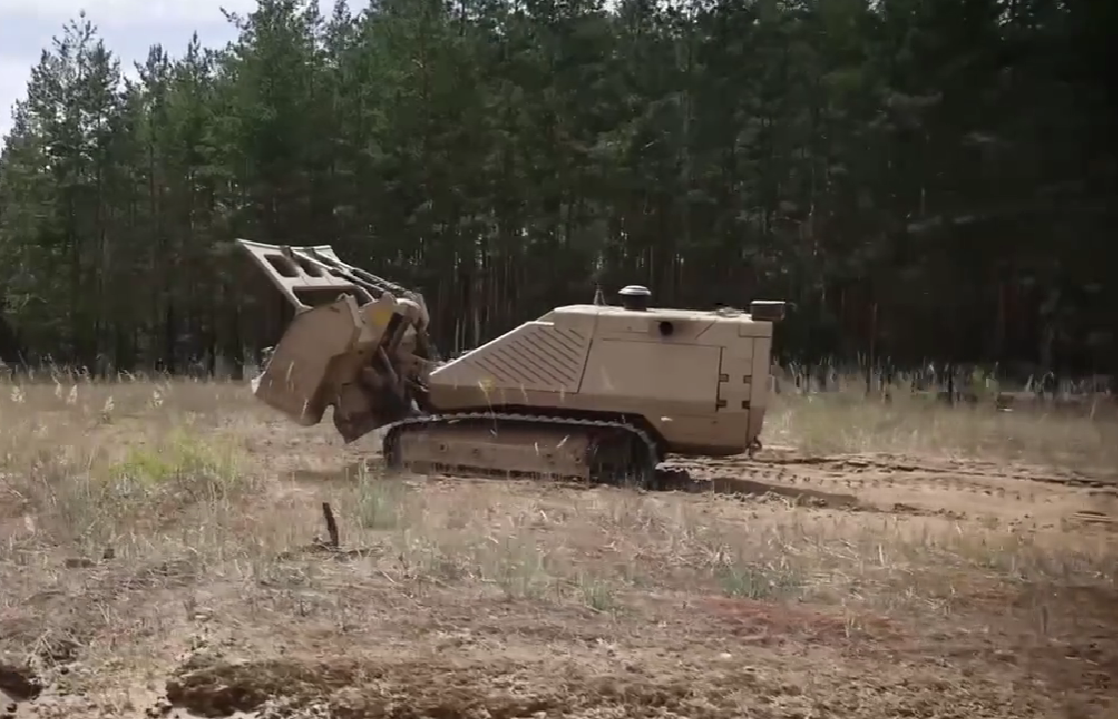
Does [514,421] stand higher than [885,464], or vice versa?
[514,421]

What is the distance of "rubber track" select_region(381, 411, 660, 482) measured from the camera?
733 centimetres

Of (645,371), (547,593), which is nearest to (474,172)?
(645,371)

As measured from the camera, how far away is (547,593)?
4.14 metres

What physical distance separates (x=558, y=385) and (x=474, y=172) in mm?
8946

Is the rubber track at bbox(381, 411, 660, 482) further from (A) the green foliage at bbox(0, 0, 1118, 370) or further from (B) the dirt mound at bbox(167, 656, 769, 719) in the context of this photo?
(B) the dirt mound at bbox(167, 656, 769, 719)

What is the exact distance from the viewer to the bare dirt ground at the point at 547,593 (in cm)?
314

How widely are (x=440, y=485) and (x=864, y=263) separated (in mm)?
5138

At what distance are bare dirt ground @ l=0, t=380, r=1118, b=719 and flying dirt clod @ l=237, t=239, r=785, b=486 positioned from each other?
1.23 ft

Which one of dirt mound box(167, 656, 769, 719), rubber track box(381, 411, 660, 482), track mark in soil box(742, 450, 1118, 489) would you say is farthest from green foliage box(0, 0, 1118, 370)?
dirt mound box(167, 656, 769, 719)

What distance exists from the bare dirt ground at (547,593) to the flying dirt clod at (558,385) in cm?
37

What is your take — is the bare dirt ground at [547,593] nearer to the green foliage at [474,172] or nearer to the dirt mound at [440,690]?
the dirt mound at [440,690]

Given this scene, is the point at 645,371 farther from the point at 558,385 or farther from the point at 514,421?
the point at 514,421

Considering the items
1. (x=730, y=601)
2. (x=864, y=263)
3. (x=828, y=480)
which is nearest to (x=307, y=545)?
(x=730, y=601)

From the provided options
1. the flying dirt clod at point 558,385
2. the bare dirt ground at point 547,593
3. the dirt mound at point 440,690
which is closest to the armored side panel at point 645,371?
the flying dirt clod at point 558,385
